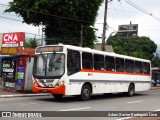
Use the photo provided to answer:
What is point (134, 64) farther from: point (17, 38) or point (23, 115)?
point (23, 115)

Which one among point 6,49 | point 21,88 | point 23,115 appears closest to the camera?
point 23,115

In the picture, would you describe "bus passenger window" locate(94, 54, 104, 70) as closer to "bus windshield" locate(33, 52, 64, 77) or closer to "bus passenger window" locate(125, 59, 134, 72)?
"bus windshield" locate(33, 52, 64, 77)

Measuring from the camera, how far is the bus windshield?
63.2 feet

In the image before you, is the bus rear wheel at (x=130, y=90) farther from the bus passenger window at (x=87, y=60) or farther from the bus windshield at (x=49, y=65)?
the bus windshield at (x=49, y=65)

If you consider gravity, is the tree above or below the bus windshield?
above

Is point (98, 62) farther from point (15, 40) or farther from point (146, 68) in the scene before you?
point (146, 68)

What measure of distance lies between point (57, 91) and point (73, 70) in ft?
4.77

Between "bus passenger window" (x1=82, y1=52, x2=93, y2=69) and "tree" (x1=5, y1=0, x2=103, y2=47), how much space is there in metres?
20.6

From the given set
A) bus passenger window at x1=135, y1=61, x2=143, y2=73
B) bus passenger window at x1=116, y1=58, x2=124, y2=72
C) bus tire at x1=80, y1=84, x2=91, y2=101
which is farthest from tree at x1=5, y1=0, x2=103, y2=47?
bus tire at x1=80, y1=84, x2=91, y2=101

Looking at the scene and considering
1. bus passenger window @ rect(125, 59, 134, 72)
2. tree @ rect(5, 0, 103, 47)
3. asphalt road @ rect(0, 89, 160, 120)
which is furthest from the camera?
tree @ rect(5, 0, 103, 47)

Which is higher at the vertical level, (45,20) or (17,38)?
(45,20)

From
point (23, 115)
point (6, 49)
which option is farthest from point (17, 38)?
point (23, 115)

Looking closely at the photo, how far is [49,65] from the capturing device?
19.5m

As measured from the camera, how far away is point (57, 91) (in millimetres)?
19078
